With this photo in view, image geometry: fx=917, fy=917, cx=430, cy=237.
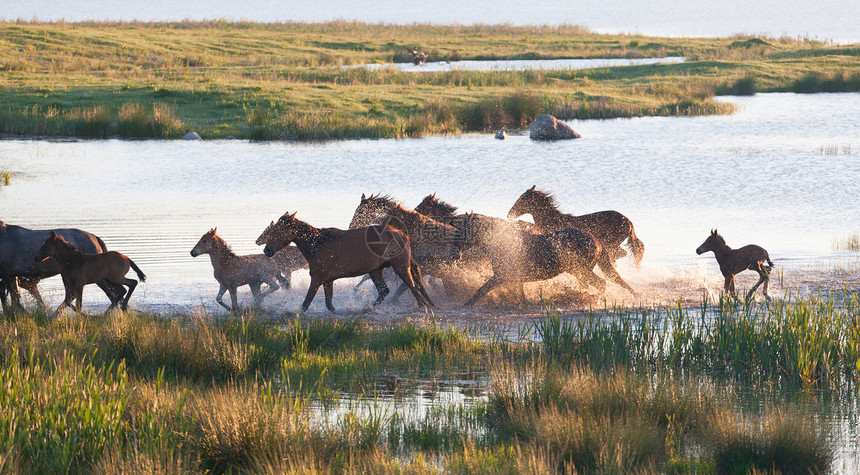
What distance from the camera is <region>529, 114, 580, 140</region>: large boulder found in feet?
106

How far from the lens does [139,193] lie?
21297 millimetres

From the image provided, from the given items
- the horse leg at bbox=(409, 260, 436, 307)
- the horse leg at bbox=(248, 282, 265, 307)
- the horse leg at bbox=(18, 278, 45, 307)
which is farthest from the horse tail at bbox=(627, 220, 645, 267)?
the horse leg at bbox=(18, 278, 45, 307)

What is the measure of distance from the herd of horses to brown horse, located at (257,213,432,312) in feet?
0.04

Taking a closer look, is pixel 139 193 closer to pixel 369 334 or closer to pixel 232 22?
pixel 369 334

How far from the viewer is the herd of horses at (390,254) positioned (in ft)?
34.3

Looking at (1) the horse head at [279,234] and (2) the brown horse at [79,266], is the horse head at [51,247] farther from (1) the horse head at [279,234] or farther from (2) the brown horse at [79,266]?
(1) the horse head at [279,234]

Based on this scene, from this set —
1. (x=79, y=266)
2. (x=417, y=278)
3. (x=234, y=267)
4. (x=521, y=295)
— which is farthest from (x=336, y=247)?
(x=79, y=266)

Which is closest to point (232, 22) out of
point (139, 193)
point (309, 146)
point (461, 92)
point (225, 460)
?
point (461, 92)

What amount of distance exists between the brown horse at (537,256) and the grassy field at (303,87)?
20.3m

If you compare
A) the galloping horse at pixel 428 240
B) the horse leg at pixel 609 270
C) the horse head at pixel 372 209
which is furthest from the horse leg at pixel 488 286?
the horse head at pixel 372 209

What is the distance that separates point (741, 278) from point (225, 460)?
1010 cm

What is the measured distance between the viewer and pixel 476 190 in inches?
862

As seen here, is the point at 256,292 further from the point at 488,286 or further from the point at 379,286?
the point at 488,286

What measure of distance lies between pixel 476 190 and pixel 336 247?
35.9ft
